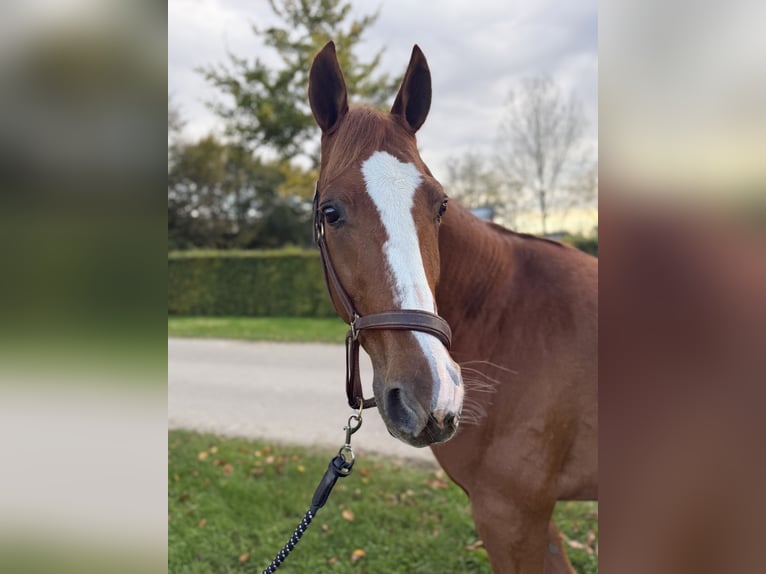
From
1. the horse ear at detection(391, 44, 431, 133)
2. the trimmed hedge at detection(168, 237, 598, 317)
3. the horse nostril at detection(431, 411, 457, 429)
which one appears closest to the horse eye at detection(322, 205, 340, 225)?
the horse ear at detection(391, 44, 431, 133)

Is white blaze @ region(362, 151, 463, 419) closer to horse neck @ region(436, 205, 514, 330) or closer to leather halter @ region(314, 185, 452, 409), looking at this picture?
leather halter @ region(314, 185, 452, 409)

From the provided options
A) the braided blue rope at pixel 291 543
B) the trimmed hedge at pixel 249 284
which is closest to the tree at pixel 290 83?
the trimmed hedge at pixel 249 284

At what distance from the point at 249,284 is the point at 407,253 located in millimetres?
13526

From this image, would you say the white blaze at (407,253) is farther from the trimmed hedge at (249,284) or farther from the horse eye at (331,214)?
the trimmed hedge at (249,284)

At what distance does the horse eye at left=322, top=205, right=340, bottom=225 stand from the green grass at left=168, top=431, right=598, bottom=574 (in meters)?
2.59

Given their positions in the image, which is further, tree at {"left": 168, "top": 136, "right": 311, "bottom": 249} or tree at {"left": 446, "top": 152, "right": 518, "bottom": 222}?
tree at {"left": 168, "top": 136, "right": 311, "bottom": 249}

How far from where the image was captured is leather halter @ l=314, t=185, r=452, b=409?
56.4 inches

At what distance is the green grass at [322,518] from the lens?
3346 millimetres

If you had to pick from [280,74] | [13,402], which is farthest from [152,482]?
[280,74]

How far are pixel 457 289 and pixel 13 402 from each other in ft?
5.43

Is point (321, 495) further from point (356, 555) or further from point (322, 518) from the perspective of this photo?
point (322, 518)

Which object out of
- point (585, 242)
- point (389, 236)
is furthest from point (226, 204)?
point (389, 236)

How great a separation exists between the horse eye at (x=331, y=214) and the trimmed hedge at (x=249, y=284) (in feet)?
38.8

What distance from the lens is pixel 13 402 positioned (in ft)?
2.29
